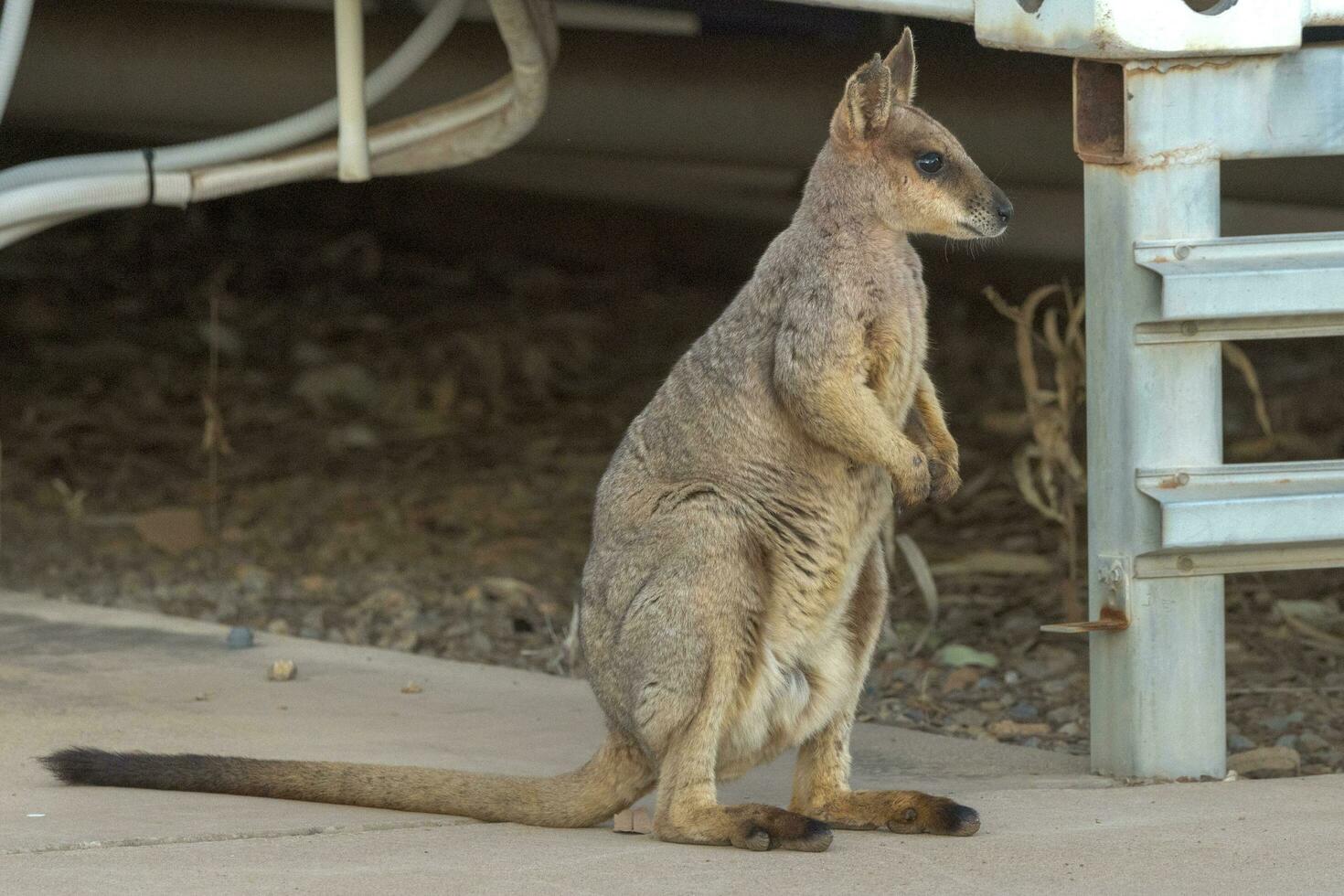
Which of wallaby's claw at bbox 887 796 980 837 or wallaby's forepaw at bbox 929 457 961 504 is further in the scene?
wallaby's forepaw at bbox 929 457 961 504

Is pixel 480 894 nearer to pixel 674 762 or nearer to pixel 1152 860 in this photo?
pixel 674 762

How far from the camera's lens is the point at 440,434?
939cm

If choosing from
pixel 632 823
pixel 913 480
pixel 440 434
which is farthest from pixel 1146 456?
pixel 440 434

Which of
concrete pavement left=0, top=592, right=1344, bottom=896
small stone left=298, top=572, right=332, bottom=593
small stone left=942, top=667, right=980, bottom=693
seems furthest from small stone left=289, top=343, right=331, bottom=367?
small stone left=942, top=667, right=980, bottom=693

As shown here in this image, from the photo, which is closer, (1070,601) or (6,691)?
(6,691)

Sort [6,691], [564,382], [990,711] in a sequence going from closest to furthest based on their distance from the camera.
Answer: [6,691] < [990,711] < [564,382]

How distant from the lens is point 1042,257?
36.5ft

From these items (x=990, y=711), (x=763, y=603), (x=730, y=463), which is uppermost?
(x=730, y=463)

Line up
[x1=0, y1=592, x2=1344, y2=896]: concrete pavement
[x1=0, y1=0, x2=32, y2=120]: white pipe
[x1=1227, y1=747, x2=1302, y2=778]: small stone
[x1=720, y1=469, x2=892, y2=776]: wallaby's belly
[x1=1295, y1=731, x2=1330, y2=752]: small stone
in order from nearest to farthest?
[x1=0, y1=592, x2=1344, y2=896]: concrete pavement → [x1=720, y1=469, x2=892, y2=776]: wallaby's belly → [x1=1227, y1=747, x2=1302, y2=778]: small stone → [x1=1295, y1=731, x2=1330, y2=752]: small stone → [x1=0, y1=0, x2=32, y2=120]: white pipe

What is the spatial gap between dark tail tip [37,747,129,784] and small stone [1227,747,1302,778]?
8.99 ft

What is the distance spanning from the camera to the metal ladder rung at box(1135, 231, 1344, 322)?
170 inches

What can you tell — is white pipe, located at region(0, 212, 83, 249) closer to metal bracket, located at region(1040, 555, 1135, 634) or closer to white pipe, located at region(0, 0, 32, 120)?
white pipe, located at region(0, 0, 32, 120)

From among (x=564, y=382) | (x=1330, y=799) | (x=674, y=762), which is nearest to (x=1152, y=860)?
(x=1330, y=799)

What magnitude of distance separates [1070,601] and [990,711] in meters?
0.63
